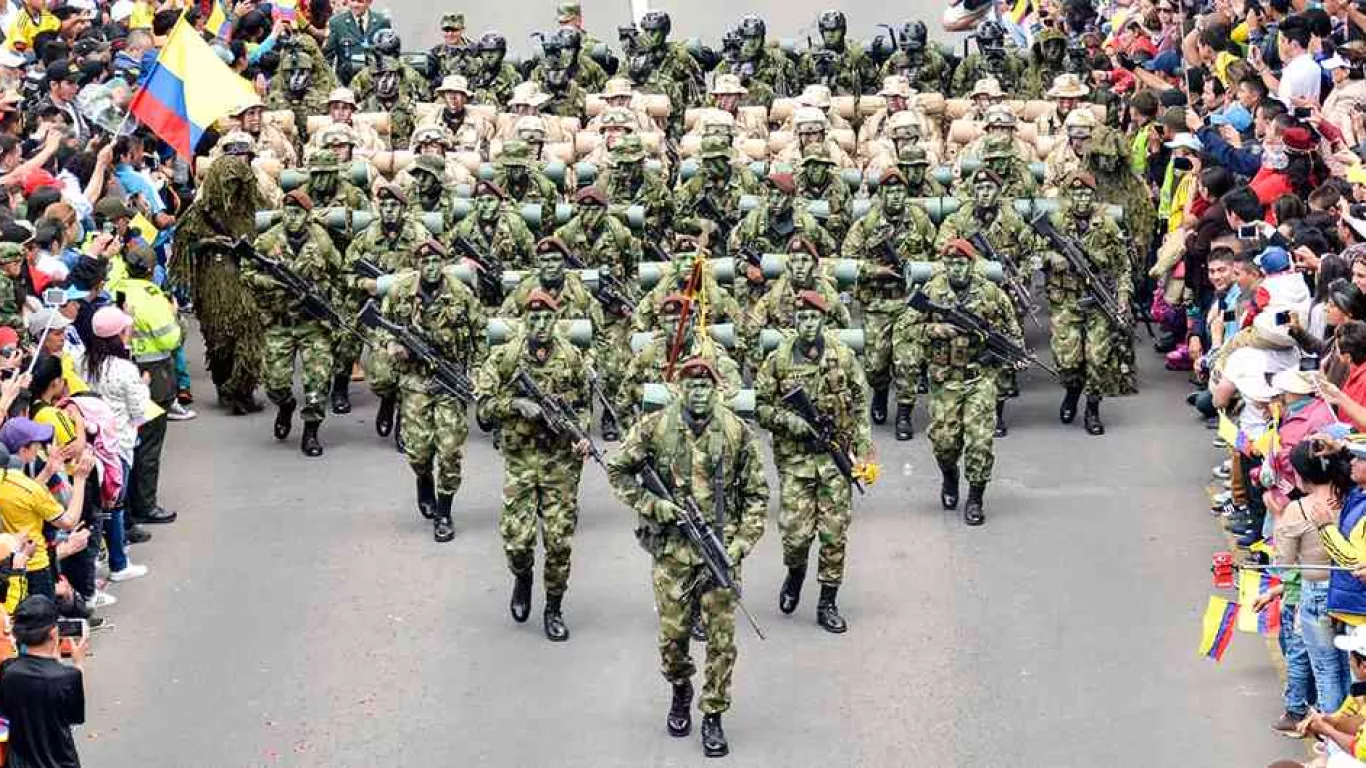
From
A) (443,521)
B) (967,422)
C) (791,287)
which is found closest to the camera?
(967,422)

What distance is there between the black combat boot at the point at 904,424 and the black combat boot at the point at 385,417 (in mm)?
4077

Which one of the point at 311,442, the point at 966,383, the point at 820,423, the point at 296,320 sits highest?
the point at 820,423

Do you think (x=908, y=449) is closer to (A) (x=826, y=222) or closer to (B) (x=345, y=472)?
(A) (x=826, y=222)

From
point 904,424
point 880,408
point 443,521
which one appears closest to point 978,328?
point 904,424

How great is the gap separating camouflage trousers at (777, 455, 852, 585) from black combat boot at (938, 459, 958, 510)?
8.56 ft

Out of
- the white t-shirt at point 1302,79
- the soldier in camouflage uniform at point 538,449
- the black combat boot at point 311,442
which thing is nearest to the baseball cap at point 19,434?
the soldier in camouflage uniform at point 538,449

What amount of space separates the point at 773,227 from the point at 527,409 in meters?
5.25

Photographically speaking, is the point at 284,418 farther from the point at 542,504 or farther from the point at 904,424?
the point at 542,504

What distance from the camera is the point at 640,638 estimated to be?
21.1 m

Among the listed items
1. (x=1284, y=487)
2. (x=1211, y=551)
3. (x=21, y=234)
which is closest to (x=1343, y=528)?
(x=1284, y=487)

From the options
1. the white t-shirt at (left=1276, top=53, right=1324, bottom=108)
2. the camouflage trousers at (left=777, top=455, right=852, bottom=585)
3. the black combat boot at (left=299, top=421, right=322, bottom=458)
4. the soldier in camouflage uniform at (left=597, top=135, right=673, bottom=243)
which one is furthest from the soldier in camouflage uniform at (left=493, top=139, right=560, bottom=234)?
the camouflage trousers at (left=777, top=455, right=852, bottom=585)

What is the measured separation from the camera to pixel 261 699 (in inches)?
786

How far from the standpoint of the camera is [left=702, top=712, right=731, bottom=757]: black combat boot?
18938 mm

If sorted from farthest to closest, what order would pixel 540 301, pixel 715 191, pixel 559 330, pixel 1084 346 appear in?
1. pixel 715 191
2. pixel 1084 346
3. pixel 559 330
4. pixel 540 301
